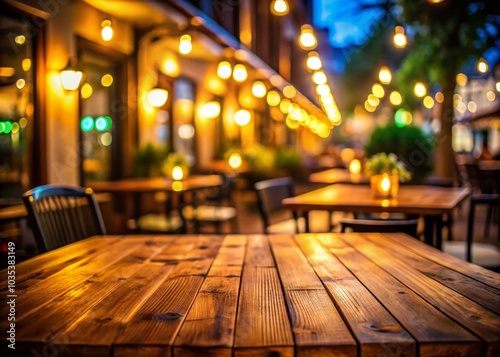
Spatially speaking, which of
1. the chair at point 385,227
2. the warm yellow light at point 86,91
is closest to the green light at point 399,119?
the warm yellow light at point 86,91

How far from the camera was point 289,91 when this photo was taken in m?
19.0

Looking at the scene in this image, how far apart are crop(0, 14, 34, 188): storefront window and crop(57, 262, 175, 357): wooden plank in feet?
14.8

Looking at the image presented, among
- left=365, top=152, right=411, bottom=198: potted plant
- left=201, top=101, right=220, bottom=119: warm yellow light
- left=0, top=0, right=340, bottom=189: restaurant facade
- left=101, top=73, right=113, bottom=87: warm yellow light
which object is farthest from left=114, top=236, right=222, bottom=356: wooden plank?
left=201, top=101, right=220, bottom=119: warm yellow light

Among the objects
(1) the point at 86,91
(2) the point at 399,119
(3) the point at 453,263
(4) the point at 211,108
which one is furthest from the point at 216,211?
(2) the point at 399,119

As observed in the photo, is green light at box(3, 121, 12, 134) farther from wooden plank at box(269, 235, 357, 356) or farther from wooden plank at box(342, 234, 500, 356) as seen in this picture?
wooden plank at box(342, 234, 500, 356)

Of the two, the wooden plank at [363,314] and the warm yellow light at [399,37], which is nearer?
the wooden plank at [363,314]

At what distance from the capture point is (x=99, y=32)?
7.25m

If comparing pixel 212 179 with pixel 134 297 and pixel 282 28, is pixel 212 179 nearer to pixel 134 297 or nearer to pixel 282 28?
pixel 134 297

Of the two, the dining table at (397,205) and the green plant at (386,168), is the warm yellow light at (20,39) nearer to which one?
Result: the dining table at (397,205)

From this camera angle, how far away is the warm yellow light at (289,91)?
724 inches

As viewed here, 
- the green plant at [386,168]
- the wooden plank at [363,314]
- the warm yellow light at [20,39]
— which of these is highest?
the warm yellow light at [20,39]

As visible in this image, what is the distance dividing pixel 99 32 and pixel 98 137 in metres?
1.45

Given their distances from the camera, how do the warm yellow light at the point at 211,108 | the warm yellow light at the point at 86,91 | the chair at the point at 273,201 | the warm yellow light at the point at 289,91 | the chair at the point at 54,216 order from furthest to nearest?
1. the warm yellow light at the point at 289,91
2. the warm yellow light at the point at 211,108
3. the warm yellow light at the point at 86,91
4. the chair at the point at 273,201
5. the chair at the point at 54,216

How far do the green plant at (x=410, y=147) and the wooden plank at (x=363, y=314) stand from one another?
5.26 metres
